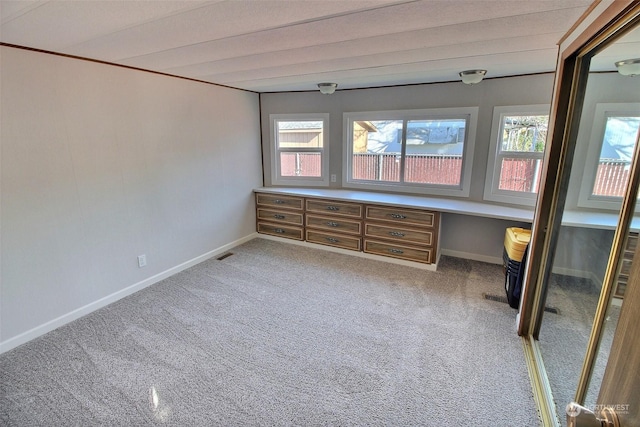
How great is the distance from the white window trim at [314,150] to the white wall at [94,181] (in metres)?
0.83

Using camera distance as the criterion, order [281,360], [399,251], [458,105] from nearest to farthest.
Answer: [281,360] < [458,105] < [399,251]

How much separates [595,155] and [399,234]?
2.17m

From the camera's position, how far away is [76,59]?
7.80 ft

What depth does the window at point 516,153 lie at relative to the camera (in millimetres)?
3219

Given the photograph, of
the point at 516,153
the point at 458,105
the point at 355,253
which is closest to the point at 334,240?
the point at 355,253

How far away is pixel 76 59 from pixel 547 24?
3294 mm

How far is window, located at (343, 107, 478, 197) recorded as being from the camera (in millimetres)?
3629

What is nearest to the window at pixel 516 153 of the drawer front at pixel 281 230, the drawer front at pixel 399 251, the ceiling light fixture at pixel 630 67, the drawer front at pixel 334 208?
the drawer front at pixel 399 251

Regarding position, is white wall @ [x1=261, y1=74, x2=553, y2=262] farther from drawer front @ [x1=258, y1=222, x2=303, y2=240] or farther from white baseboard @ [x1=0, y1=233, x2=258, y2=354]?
white baseboard @ [x1=0, y1=233, x2=258, y2=354]

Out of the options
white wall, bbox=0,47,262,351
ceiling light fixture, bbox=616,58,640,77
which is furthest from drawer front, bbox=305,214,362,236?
ceiling light fixture, bbox=616,58,640,77

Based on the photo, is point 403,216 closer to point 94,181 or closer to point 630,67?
point 630,67

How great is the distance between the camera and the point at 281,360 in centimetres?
211

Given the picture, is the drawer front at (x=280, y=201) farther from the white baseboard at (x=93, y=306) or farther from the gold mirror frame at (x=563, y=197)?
the gold mirror frame at (x=563, y=197)

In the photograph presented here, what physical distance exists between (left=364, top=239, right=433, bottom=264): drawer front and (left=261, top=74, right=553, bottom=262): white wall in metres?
0.56
